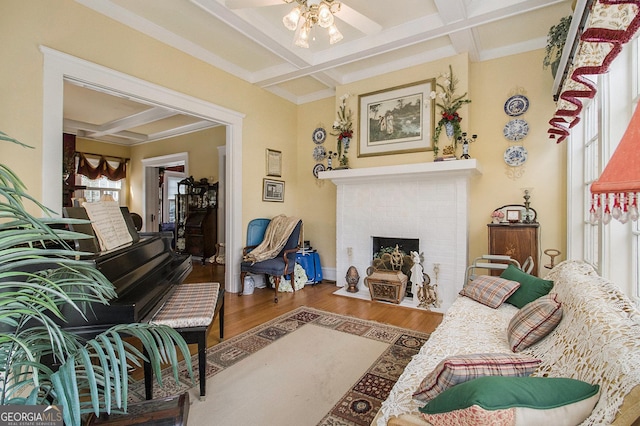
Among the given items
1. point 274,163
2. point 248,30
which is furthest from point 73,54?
point 274,163

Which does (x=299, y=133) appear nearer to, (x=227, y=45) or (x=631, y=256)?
(x=227, y=45)

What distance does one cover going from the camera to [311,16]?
2.27m

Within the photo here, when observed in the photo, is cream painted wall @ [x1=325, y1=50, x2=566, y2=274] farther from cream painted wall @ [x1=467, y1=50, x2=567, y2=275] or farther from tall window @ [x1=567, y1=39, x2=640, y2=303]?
tall window @ [x1=567, y1=39, x2=640, y2=303]

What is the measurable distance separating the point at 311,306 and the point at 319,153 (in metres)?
2.54

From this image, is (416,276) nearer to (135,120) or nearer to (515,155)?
(515,155)

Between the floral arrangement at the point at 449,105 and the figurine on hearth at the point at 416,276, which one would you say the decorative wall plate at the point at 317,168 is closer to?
the floral arrangement at the point at 449,105

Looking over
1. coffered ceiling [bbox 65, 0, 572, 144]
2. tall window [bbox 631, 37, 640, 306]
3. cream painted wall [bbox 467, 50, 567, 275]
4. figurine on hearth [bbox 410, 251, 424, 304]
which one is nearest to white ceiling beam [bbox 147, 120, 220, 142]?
coffered ceiling [bbox 65, 0, 572, 144]

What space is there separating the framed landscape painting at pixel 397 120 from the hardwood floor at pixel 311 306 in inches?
79.9

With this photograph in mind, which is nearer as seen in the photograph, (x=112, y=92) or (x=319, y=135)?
(x=112, y=92)

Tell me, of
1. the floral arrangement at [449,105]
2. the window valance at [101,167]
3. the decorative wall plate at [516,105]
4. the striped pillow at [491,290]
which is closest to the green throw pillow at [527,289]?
the striped pillow at [491,290]

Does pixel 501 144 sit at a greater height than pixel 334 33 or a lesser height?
lesser

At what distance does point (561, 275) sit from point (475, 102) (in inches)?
103

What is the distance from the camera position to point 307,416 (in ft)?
5.47

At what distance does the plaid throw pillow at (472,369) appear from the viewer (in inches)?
38.1
